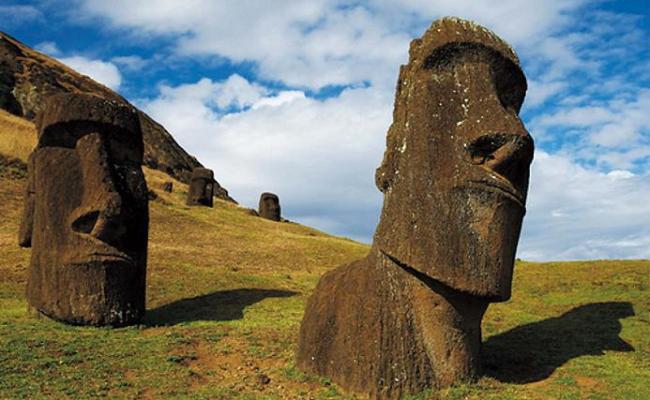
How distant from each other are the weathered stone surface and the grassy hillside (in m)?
41.7

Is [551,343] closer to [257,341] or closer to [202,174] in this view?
[257,341]

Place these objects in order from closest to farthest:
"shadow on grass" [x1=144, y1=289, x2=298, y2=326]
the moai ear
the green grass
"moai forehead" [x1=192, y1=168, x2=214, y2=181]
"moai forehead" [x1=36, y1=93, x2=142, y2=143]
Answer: the green grass → "moai forehead" [x1=36, y1=93, x2=142, y2=143] → the moai ear → "shadow on grass" [x1=144, y1=289, x2=298, y2=326] → "moai forehead" [x1=192, y1=168, x2=214, y2=181]

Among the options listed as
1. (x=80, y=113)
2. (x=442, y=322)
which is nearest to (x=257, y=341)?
(x=442, y=322)

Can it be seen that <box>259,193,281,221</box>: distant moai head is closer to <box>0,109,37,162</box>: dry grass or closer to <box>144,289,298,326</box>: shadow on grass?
<box>0,109,37,162</box>: dry grass

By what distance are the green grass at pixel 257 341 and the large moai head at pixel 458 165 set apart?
1900mm

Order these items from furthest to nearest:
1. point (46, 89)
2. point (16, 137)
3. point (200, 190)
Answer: point (46, 89), point (200, 190), point (16, 137)

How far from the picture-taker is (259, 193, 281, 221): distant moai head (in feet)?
150

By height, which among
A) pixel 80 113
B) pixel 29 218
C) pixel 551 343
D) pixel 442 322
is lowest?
pixel 551 343

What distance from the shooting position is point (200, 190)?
1649 inches

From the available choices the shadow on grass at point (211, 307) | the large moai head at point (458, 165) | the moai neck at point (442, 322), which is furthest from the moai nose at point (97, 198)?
the moai neck at point (442, 322)

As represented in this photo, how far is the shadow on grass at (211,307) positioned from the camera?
15000 mm

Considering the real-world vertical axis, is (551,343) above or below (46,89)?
below

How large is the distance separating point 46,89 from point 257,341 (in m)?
59.2

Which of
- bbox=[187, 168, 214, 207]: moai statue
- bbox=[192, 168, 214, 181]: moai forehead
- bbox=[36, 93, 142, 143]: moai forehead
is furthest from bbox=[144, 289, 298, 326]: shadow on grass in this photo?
bbox=[192, 168, 214, 181]: moai forehead
